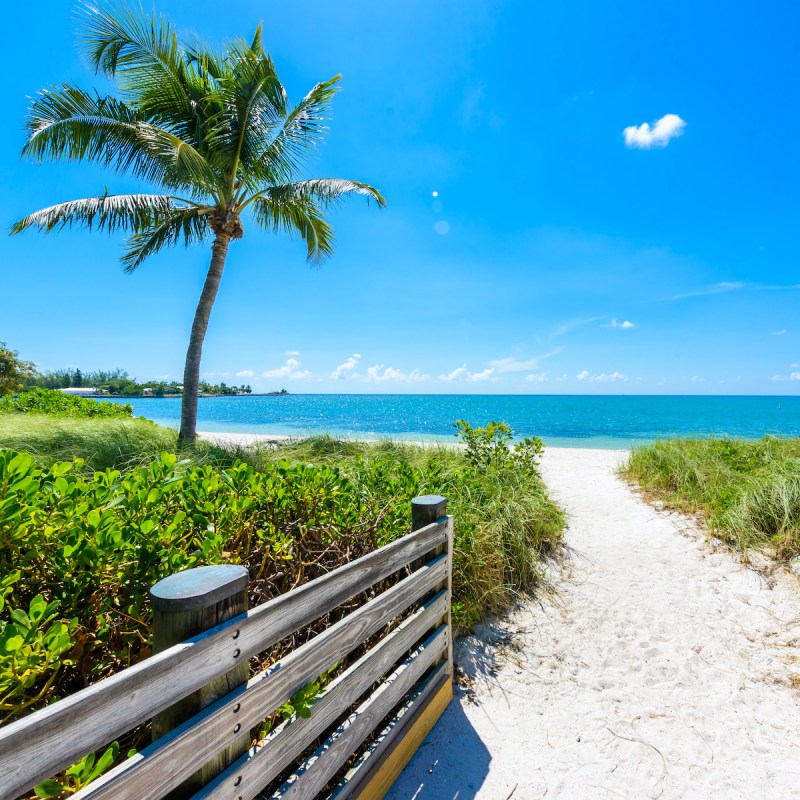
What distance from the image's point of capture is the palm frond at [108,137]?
22.7ft

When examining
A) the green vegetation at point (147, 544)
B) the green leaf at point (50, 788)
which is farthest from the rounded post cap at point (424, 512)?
the green leaf at point (50, 788)

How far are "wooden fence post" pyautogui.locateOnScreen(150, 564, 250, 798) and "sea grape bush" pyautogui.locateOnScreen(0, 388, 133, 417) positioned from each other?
13.5 meters

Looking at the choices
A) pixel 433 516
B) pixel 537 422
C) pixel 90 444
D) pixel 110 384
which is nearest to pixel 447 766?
pixel 433 516

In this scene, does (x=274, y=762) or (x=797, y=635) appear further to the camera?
(x=797, y=635)

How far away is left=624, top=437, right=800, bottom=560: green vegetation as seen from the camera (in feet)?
15.9

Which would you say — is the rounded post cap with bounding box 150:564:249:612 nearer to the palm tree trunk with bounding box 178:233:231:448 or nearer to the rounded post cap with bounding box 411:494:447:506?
the rounded post cap with bounding box 411:494:447:506

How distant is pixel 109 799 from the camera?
92 centimetres

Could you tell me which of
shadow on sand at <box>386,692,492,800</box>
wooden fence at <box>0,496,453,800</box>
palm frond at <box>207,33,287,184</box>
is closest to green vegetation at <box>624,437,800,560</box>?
shadow on sand at <box>386,692,492,800</box>

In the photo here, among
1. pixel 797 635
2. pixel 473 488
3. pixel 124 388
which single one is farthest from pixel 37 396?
pixel 124 388

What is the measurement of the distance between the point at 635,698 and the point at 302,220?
1050 centimetres

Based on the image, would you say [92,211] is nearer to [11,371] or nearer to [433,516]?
[433,516]

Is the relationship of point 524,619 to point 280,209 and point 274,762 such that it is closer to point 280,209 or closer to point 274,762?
point 274,762

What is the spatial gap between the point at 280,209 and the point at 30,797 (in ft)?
33.8

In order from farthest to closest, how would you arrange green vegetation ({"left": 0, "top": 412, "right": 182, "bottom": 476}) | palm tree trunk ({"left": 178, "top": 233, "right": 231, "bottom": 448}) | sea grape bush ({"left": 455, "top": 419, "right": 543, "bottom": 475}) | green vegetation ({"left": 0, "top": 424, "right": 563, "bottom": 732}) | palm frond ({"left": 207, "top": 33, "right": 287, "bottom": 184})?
palm tree trunk ({"left": 178, "top": 233, "right": 231, "bottom": 448}) < palm frond ({"left": 207, "top": 33, "right": 287, "bottom": 184}) < sea grape bush ({"left": 455, "top": 419, "right": 543, "bottom": 475}) < green vegetation ({"left": 0, "top": 412, "right": 182, "bottom": 476}) < green vegetation ({"left": 0, "top": 424, "right": 563, "bottom": 732})
